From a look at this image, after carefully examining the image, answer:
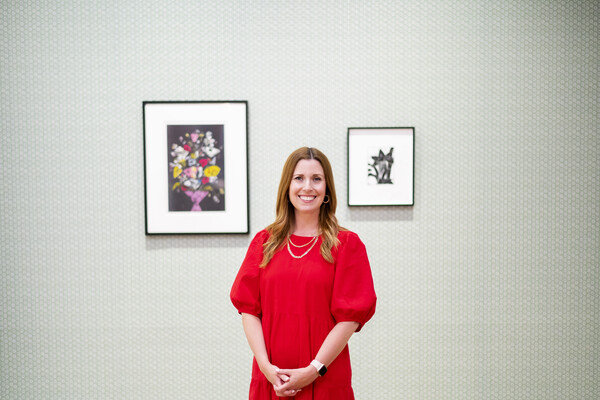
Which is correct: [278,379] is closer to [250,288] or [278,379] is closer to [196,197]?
[250,288]

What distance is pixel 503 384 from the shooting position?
2410 millimetres

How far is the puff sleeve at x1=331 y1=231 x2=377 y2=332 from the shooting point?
1.45 metres

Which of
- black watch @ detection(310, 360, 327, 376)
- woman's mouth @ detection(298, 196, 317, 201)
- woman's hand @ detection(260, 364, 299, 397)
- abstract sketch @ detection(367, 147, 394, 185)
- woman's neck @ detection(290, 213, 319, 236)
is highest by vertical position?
abstract sketch @ detection(367, 147, 394, 185)

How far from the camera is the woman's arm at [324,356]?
4.65ft

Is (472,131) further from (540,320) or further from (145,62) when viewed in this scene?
(145,62)

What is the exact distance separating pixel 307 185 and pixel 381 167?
991 mm

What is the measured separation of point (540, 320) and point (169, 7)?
267 centimetres

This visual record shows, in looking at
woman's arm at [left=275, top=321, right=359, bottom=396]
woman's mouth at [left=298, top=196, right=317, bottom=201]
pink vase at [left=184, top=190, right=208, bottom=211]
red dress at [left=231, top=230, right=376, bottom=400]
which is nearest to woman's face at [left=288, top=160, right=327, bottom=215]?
woman's mouth at [left=298, top=196, right=317, bottom=201]

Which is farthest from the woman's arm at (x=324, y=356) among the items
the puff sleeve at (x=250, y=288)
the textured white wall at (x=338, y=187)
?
the textured white wall at (x=338, y=187)

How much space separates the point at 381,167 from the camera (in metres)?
2.38

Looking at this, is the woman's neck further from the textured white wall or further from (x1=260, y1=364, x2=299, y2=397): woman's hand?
the textured white wall

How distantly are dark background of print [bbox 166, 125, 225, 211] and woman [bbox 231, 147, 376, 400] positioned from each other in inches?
35.2

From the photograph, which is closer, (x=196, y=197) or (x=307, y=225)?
(x=307, y=225)

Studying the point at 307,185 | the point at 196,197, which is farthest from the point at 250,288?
the point at 196,197
